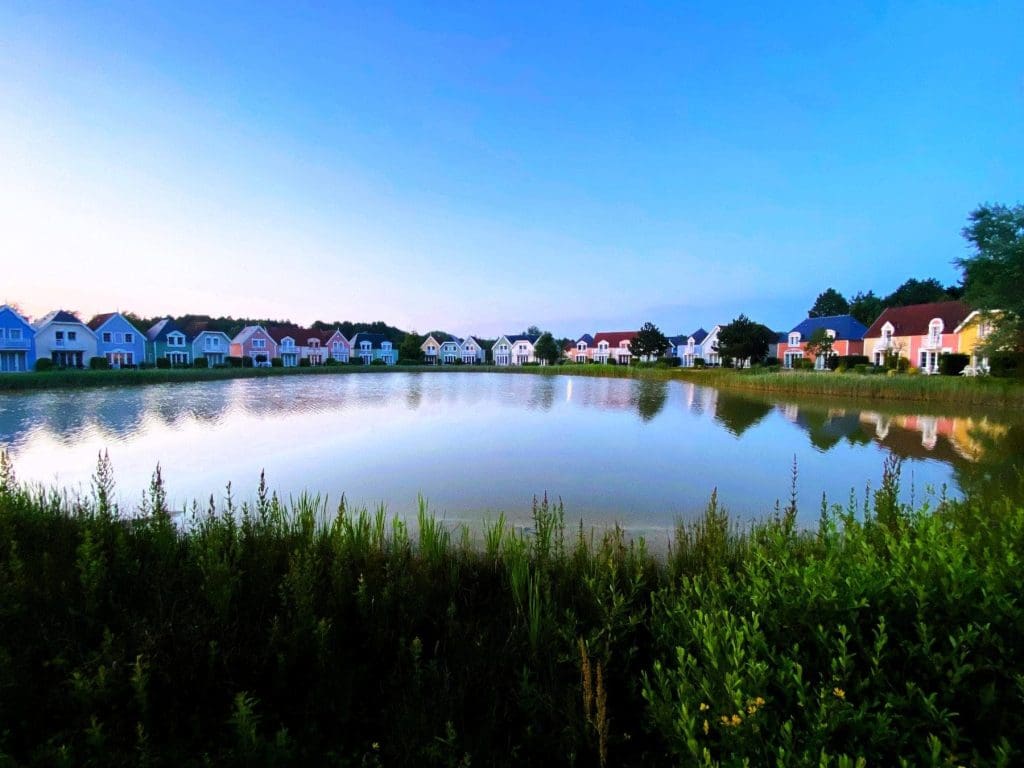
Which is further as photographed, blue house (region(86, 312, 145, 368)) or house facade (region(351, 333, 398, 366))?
house facade (region(351, 333, 398, 366))

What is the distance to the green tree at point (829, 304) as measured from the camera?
302 ft

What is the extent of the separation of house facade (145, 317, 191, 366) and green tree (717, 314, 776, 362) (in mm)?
57308

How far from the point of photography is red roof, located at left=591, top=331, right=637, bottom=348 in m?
82.6

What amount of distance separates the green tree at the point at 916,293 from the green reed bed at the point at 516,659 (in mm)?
88540

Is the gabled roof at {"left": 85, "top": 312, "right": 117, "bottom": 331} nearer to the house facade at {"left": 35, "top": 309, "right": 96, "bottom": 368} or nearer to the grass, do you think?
the house facade at {"left": 35, "top": 309, "right": 96, "bottom": 368}

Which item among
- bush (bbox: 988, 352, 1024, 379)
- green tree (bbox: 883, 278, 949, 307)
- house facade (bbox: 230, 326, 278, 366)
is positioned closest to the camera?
bush (bbox: 988, 352, 1024, 379)

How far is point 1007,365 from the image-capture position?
2434 centimetres

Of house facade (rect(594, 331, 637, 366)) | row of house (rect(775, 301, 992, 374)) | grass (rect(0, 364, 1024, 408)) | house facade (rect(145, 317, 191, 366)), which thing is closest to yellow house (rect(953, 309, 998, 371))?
row of house (rect(775, 301, 992, 374))

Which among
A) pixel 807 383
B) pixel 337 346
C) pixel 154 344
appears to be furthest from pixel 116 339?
pixel 807 383

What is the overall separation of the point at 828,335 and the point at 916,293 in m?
44.3

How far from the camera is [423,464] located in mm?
10633

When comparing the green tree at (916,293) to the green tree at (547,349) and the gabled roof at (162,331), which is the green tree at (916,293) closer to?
the green tree at (547,349)

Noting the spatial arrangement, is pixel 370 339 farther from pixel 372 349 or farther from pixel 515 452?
pixel 515 452

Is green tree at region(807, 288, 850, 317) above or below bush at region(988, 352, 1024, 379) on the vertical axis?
above
